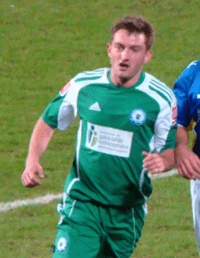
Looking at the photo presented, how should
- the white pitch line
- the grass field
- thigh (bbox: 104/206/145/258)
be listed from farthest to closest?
the white pitch line, the grass field, thigh (bbox: 104/206/145/258)

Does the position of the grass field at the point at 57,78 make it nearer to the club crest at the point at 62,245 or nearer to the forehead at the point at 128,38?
the club crest at the point at 62,245

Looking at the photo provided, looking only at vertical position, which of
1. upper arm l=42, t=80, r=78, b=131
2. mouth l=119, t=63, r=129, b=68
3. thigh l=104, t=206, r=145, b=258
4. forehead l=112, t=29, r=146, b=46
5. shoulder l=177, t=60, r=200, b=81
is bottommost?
thigh l=104, t=206, r=145, b=258

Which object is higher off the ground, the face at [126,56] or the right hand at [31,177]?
the face at [126,56]

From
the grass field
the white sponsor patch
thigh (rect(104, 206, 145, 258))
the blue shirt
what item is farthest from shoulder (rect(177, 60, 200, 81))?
the grass field

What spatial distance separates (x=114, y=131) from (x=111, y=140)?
0.07 m

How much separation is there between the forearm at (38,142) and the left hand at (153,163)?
766mm

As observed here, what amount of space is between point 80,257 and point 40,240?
2.35 m

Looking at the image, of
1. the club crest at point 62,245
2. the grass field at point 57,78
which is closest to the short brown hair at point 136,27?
the club crest at point 62,245

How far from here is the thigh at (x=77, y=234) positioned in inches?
200

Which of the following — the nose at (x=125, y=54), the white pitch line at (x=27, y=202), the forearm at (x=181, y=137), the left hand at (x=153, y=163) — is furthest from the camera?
the white pitch line at (x=27, y=202)

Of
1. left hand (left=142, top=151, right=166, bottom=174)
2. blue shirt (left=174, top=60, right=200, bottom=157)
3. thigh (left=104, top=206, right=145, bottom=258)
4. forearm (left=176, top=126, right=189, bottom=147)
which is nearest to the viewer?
left hand (left=142, top=151, right=166, bottom=174)

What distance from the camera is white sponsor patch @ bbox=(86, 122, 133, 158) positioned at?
16.6 feet

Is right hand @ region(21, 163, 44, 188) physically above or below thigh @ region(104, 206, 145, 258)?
above

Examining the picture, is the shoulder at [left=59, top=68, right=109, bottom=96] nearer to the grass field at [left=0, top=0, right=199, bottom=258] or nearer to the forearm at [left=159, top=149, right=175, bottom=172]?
the forearm at [left=159, top=149, right=175, bottom=172]
